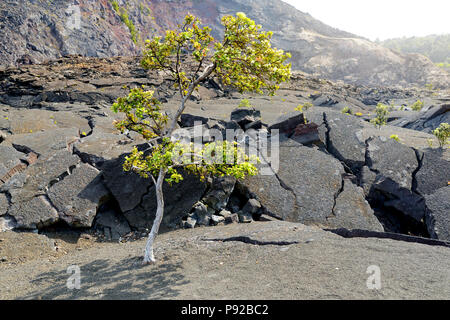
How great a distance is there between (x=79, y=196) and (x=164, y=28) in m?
92.0

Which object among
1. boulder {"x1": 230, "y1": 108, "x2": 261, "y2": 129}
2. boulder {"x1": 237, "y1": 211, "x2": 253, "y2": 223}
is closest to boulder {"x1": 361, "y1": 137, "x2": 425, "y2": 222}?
boulder {"x1": 237, "y1": 211, "x2": 253, "y2": 223}

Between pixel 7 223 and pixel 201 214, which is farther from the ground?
pixel 201 214

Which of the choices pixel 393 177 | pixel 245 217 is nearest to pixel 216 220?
pixel 245 217

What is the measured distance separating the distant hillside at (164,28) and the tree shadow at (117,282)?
115 feet

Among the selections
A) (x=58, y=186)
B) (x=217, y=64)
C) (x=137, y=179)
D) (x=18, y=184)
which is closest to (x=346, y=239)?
(x=217, y=64)

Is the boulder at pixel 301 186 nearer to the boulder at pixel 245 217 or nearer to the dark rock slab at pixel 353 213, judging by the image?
the dark rock slab at pixel 353 213

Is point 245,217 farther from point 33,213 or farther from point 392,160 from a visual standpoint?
point 392,160

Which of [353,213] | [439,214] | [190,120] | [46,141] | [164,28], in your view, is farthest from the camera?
[164,28]

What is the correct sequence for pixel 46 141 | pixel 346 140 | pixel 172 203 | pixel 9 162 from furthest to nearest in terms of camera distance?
pixel 46 141 → pixel 346 140 → pixel 9 162 → pixel 172 203

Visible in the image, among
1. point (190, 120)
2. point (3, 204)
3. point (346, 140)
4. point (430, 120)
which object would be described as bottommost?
point (3, 204)

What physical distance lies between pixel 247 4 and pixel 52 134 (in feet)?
382

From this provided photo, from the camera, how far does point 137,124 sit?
6.36m

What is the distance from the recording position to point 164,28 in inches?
3509
